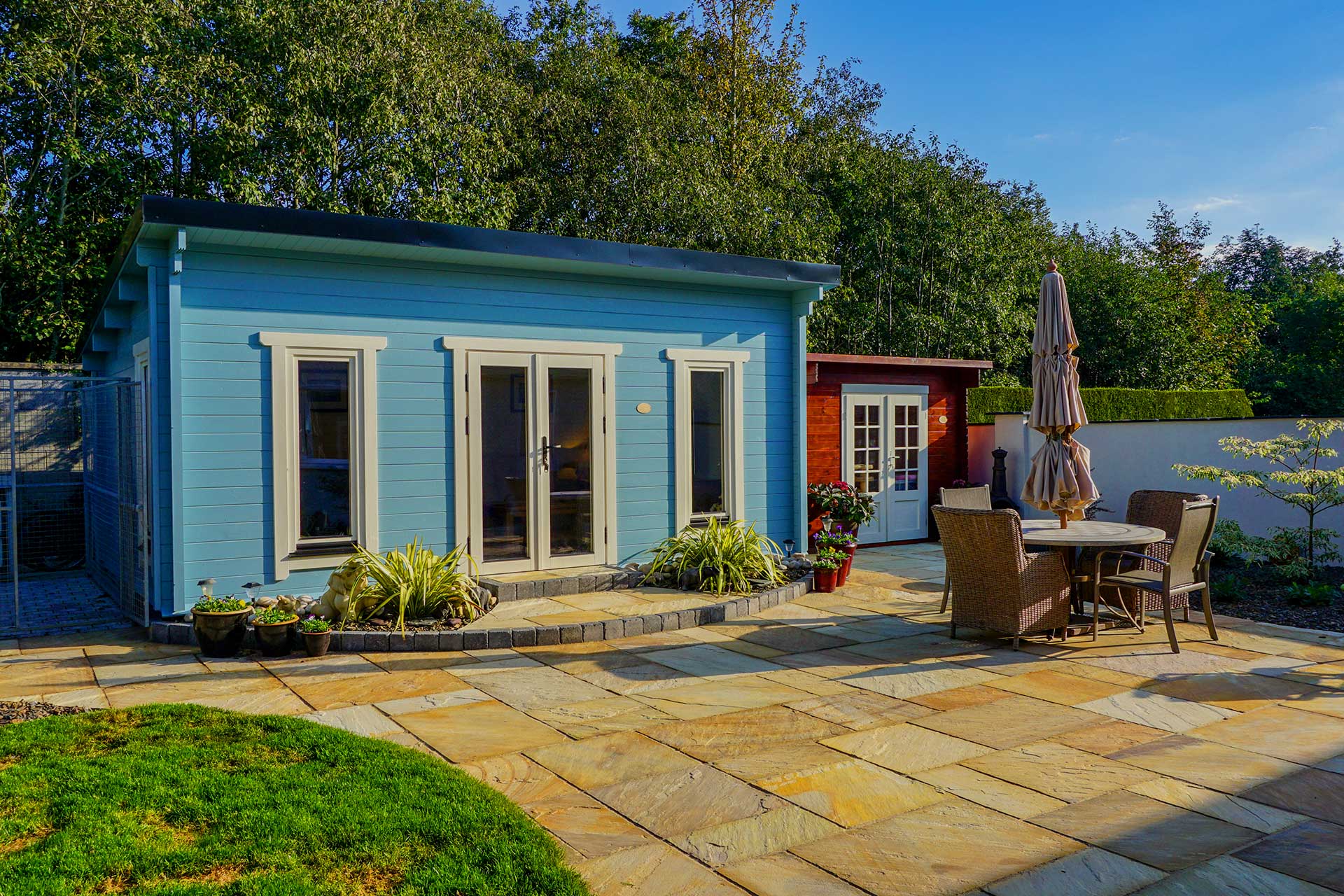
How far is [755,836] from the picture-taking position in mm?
3133

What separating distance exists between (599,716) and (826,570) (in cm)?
393

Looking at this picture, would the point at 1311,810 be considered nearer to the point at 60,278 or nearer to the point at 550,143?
the point at 60,278

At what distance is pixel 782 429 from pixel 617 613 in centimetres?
325

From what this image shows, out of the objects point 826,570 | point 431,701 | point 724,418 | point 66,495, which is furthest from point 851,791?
point 66,495

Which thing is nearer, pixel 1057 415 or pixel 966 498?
pixel 1057 415

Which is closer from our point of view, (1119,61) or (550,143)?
(1119,61)

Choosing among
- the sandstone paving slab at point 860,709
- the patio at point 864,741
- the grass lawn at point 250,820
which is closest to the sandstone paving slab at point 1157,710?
the patio at point 864,741

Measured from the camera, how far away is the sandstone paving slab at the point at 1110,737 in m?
3.99

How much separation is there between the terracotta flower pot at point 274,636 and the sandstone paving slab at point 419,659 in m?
0.52

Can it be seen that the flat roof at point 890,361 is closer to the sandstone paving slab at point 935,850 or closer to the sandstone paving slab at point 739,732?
the sandstone paving slab at point 739,732

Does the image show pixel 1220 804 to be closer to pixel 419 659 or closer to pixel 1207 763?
pixel 1207 763

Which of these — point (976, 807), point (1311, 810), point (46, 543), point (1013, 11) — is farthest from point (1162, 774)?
point (1013, 11)

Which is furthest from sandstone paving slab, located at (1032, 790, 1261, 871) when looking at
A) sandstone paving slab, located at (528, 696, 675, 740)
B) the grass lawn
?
sandstone paving slab, located at (528, 696, 675, 740)

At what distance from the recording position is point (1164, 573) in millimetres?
5730
